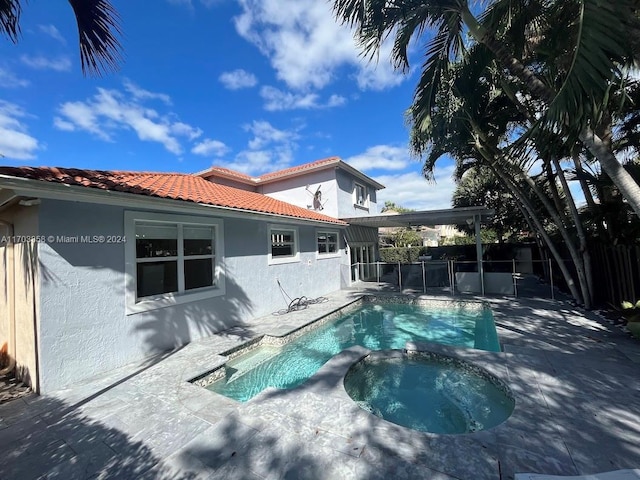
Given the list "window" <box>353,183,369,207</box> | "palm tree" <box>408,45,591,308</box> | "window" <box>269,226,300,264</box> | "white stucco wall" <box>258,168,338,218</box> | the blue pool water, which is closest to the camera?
the blue pool water

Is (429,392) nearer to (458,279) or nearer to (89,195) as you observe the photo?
(89,195)

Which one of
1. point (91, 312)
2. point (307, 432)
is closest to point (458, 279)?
point (307, 432)

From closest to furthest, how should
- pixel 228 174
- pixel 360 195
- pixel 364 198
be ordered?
pixel 228 174
pixel 360 195
pixel 364 198

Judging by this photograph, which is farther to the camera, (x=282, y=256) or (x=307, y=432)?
(x=282, y=256)

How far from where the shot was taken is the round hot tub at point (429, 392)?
14.8ft

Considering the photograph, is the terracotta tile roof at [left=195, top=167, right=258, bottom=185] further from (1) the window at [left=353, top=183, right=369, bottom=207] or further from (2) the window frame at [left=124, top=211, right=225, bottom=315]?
(2) the window frame at [left=124, top=211, right=225, bottom=315]

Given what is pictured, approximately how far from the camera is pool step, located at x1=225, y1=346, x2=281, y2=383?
643cm

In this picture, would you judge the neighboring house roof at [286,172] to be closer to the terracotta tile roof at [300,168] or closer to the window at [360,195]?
the terracotta tile roof at [300,168]

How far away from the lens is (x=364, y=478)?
2.74 metres

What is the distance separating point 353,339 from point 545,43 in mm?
8873

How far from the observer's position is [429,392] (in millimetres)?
5469

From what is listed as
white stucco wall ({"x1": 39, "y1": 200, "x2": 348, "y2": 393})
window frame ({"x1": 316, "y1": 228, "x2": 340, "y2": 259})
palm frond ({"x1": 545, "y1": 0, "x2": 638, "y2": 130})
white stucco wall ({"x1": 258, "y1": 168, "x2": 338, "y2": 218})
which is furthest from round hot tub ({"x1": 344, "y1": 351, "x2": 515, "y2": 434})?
white stucco wall ({"x1": 258, "y1": 168, "x2": 338, "y2": 218})

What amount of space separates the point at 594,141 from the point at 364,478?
5902 mm

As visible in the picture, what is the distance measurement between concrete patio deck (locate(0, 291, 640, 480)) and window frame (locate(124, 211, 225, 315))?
153 cm
